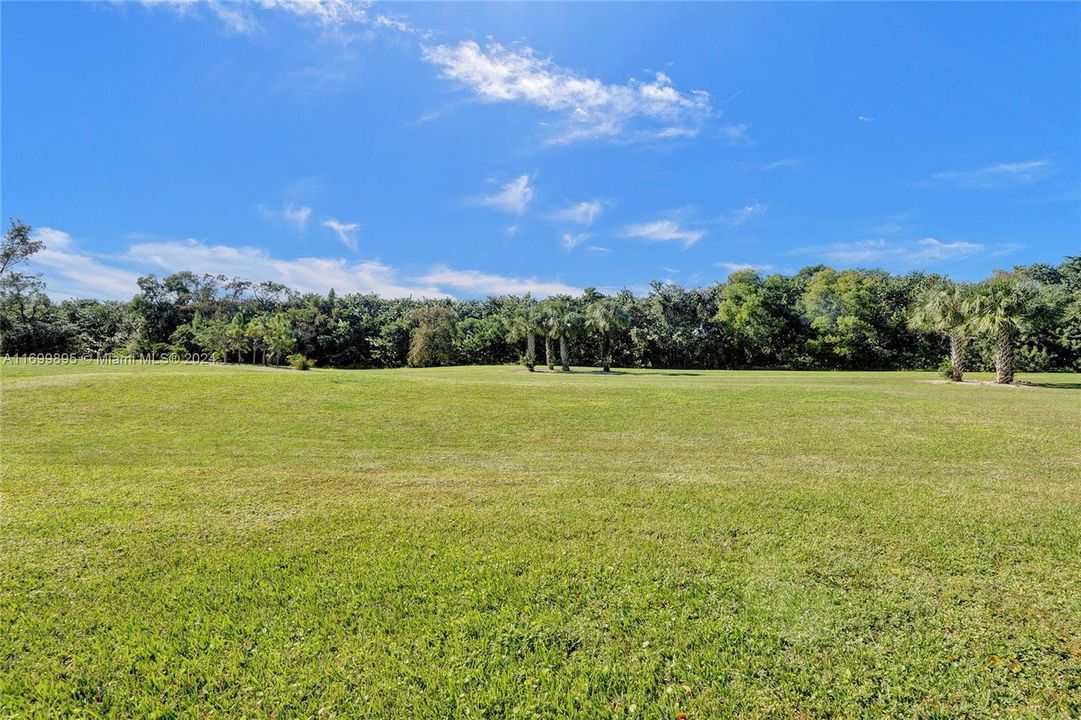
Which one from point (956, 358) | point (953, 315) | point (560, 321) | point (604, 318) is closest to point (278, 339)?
point (560, 321)

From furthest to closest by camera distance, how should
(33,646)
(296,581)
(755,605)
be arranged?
(296,581) < (755,605) < (33,646)

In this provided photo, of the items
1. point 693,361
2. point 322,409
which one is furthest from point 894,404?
point 693,361

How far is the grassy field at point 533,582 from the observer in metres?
2.99

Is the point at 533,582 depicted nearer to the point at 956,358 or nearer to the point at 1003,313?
the point at 1003,313

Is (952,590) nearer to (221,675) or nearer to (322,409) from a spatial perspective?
(221,675)

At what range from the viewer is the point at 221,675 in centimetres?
309

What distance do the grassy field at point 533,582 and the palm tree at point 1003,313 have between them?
2094 cm

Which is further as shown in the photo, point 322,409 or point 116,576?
point 322,409

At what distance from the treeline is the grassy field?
33.1 m

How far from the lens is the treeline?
42.6 meters

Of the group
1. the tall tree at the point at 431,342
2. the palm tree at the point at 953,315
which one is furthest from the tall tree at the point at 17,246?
the palm tree at the point at 953,315

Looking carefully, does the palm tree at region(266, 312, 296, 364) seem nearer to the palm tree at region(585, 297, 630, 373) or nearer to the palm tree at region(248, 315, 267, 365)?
the palm tree at region(248, 315, 267, 365)

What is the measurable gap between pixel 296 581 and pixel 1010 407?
20035 mm

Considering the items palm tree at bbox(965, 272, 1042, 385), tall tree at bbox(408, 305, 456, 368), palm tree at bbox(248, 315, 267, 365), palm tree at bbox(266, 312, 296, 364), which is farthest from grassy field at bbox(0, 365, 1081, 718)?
tall tree at bbox(408, 305, 456, 368)
